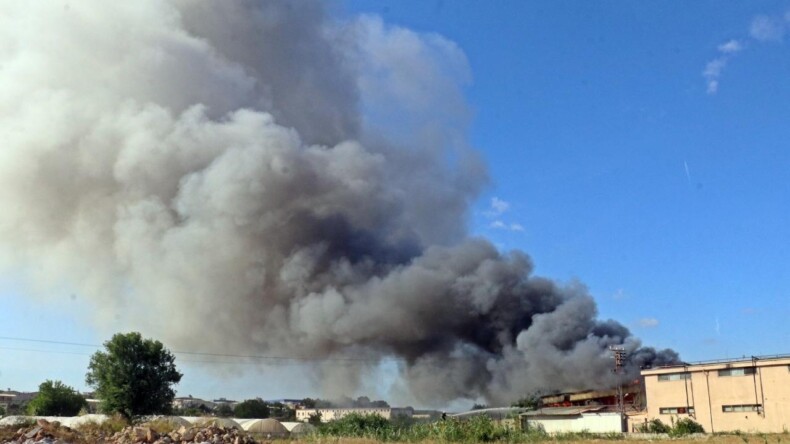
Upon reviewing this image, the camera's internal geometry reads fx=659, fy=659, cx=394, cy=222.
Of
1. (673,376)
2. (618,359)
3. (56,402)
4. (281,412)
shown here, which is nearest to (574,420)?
(618,359)

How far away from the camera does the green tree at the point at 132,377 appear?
61.1m

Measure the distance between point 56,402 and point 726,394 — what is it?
71.4 meters

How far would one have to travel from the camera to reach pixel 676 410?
1778 inches

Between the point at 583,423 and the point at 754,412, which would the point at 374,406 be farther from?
the point at 754,412

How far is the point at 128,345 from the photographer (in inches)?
2499

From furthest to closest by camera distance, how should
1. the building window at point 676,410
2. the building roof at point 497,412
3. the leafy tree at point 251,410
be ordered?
1. the leafy tree at point 251,410
2. the building roof at point 497,412
3. the building window at point 676,410

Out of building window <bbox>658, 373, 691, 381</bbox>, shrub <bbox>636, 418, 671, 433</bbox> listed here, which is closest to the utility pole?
building window <bbox>658, 373, 691, 381</bbox>

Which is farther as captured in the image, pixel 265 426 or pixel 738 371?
pixel 265 426

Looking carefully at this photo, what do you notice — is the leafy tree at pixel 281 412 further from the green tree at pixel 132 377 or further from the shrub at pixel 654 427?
the shrub at pixel 654 427

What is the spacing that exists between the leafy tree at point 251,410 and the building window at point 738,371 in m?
72.2

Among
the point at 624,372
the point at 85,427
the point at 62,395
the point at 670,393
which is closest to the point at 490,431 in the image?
the point at 670,393

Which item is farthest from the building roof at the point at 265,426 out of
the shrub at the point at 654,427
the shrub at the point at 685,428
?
the shrub at the point at 685,428

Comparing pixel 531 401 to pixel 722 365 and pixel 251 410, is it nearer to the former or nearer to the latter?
pixel 722 365

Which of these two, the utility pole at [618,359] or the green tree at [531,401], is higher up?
the utility pole at [618,359]
